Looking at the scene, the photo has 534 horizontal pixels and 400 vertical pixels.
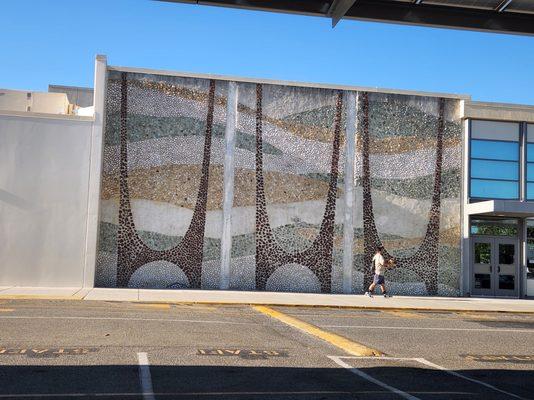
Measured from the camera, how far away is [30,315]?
13.0 metres

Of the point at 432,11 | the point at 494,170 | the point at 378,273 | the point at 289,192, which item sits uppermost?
the point at 494,170

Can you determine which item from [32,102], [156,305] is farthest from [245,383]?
[32,102]

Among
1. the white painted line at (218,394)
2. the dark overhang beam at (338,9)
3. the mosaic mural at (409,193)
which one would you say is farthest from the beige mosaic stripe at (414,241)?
the dark overhang beam at (338,9)

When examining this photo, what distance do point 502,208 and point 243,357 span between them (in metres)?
16.2

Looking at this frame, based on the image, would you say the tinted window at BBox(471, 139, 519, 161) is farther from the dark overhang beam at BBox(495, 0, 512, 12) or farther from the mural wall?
the dark overhang beam at BBox(495, 0, 512, 12)

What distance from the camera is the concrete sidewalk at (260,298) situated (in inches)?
720

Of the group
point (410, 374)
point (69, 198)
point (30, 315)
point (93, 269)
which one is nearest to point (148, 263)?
point (93, 269)

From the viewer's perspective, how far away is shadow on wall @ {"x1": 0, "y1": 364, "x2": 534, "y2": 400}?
6.80 metres

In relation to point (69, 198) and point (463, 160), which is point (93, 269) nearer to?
point (69, 198)

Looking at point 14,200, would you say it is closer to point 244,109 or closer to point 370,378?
point 244,109

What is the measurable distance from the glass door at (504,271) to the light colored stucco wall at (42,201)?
51.2 feet

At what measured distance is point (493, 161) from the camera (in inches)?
987

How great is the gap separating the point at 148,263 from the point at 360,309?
7959 millimetres

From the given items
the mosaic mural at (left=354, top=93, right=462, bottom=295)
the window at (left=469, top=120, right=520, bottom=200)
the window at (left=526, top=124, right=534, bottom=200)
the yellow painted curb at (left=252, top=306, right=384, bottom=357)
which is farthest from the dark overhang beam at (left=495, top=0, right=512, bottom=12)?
the window at (left=526, top=124, right=534, bottom=200)
